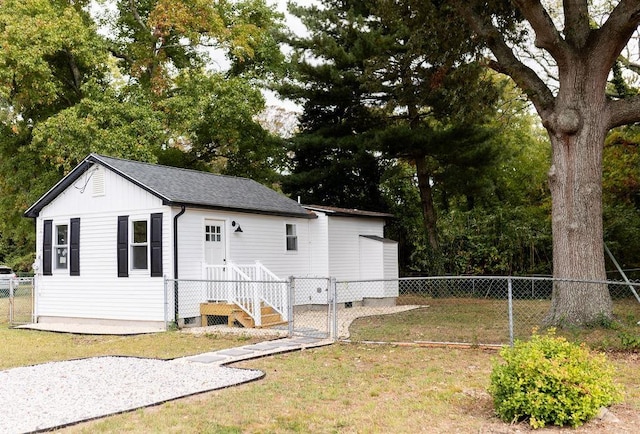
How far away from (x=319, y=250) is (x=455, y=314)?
4473 millimetres

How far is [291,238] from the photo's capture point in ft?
55.6

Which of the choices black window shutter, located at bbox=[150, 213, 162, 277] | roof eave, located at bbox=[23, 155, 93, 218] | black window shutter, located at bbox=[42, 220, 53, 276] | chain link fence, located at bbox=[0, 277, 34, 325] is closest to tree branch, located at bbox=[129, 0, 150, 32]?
chain link fence, located at bbox=[0, 277, 34, 325]

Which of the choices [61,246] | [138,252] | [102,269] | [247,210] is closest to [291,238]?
[247,210]

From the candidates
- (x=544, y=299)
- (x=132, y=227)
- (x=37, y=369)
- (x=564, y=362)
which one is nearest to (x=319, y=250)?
(x=132, y=227)

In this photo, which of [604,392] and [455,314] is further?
[455,314]

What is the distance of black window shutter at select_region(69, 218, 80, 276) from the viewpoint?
14.7 meters

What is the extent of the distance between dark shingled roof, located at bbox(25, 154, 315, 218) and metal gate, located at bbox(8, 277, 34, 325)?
1908 mm

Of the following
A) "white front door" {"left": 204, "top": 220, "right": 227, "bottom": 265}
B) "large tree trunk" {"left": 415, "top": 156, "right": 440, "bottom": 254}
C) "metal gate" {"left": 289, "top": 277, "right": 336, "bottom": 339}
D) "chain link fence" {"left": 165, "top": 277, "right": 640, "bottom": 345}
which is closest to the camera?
"chain link fence" {"left": 165, "top": 277, "right": 640, "bottom": 345}

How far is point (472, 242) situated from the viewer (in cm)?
2120

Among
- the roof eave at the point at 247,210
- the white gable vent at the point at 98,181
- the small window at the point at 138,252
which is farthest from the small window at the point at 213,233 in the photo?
the white gable vent at the point at 98,181

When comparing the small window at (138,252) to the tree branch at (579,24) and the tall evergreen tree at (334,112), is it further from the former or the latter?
the tree branch at (579,24)

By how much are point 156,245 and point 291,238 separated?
4.70 m

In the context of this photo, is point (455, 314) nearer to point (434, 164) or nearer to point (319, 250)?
point (319, 250)

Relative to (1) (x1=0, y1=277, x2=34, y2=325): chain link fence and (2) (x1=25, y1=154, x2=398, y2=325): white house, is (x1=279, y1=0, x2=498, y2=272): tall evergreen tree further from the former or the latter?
(1) (x1=0, y1=277, x2=34, y2=325): chain link fence
